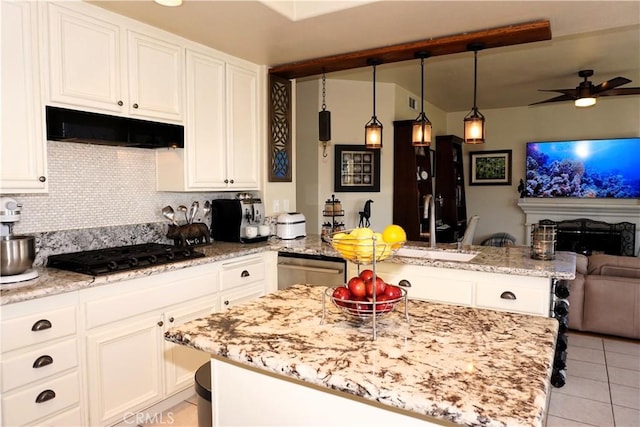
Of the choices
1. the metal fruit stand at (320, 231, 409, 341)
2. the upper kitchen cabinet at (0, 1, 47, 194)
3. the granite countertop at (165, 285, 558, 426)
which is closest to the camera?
the granite countertop at (165, 285, 558, 426)

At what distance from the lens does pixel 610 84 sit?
14.3 feet

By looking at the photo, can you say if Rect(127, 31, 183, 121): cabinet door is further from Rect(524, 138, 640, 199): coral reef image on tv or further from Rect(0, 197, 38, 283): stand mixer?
Rect(524, 138, 640, 199): coral reef image on tv

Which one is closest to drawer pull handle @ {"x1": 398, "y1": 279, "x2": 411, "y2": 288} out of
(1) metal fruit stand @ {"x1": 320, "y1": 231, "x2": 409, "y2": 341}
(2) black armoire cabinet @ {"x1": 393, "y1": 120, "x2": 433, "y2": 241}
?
(1) metal fruit stand @ {"x1": 320, "y1": 231, "x2": 409, "y2": 341}

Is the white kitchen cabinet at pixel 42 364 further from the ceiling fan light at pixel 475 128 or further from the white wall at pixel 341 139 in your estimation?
the white wall at pixel 341 139

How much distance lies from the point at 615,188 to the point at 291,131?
5316mm

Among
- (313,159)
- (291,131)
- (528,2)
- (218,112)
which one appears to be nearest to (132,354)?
(218,112)

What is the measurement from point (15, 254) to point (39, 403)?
0.69 meters

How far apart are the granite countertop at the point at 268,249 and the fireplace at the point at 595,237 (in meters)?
4.16

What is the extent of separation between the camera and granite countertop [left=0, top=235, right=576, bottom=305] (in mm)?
1962

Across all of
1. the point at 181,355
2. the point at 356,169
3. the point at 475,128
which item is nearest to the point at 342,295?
the point at 181,355

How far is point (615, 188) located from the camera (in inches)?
253

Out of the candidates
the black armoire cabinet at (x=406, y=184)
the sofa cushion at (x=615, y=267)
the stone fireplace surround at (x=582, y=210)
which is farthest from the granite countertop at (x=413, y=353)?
the stone fireplace surround at (x=582, y=210)

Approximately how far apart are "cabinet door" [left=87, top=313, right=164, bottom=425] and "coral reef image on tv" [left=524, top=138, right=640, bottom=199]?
21.0ft

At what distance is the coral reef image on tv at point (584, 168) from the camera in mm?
6328
